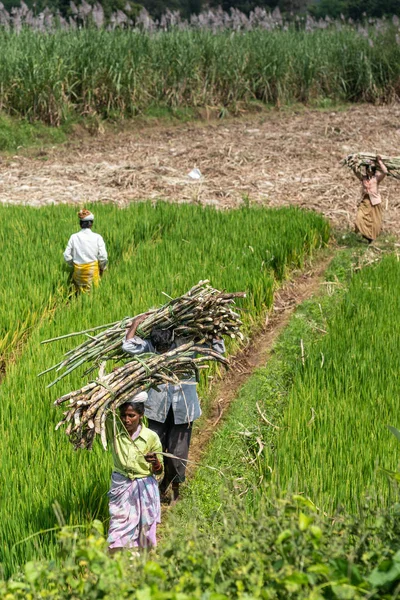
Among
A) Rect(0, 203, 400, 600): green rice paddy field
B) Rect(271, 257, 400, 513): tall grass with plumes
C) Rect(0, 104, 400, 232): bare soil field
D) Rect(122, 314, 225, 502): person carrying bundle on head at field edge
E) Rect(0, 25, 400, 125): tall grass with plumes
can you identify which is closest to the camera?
Rect(0, 203, 400, 600): green rice paddy field

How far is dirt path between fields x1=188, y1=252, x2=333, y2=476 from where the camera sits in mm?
5512

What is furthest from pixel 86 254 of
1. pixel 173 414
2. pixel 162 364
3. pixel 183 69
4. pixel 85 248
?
pixel 183 69

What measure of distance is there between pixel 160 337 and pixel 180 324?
0.44 feet

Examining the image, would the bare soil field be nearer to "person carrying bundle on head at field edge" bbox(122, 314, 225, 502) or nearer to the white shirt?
the white shirt

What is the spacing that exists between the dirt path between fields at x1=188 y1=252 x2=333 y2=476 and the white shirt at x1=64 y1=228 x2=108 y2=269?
1.45 metres

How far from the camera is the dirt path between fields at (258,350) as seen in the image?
5.51 metres

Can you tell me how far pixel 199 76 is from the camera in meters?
16.8

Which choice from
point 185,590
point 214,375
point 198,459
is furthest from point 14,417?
point 185,590

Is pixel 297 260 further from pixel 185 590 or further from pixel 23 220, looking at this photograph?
pixel 185 590

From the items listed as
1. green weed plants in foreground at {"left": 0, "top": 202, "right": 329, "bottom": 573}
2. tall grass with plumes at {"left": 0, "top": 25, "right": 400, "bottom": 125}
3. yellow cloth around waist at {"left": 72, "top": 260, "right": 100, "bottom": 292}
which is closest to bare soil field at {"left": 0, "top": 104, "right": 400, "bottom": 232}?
tall grass with plumes at {"left": 0, "top": 25, "right": 400, "bottom": 125}

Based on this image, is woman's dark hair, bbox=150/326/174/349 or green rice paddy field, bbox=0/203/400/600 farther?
woman's dark hair, bbox=150/326/174/349

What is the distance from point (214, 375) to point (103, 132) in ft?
32.2

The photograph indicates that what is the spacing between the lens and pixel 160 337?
4242mm

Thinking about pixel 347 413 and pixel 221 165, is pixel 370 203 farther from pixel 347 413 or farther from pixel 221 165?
pixel 347 413
